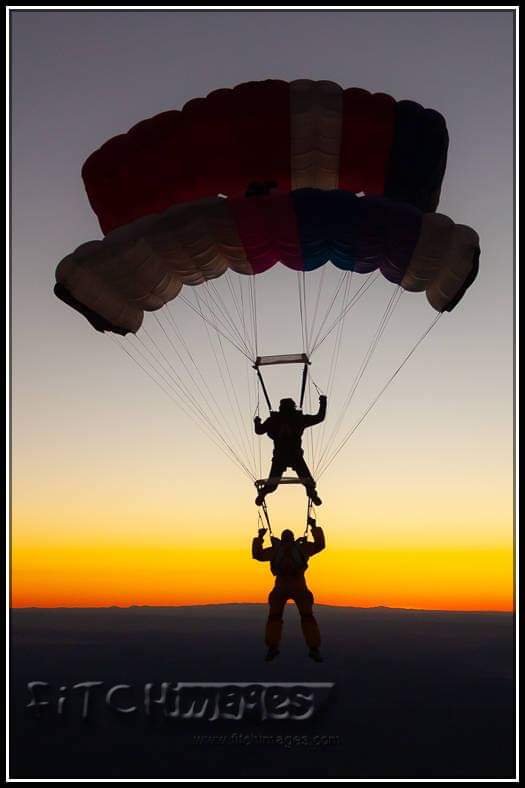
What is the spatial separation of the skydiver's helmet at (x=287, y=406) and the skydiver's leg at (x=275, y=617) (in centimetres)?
274

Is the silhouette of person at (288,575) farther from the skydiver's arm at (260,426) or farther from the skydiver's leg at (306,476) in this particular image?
the skydiver's arm at (260,426)

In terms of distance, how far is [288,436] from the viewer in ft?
51.0

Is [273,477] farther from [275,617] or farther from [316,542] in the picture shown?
[275,617]

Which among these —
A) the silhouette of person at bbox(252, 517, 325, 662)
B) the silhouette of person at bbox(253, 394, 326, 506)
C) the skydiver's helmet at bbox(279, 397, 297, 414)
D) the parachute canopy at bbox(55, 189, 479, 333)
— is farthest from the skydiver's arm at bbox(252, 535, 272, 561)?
the parachute canopy at bbox(55, 189, 479, 333)

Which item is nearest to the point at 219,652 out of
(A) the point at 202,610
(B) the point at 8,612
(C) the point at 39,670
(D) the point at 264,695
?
(C) the point at 39,670

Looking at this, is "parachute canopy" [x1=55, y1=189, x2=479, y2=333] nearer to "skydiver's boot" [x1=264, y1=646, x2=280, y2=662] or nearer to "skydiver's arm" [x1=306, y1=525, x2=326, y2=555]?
"skydiver's arm" [x1=306, y1=525, x2=326, y2=555]

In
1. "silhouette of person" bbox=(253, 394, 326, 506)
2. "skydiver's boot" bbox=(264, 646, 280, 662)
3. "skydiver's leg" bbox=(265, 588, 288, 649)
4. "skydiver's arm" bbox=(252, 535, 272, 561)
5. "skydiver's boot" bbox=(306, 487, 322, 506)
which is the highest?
"silhouette of person" bbox=(253, 394, 326, 506)

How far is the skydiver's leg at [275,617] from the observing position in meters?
14.7

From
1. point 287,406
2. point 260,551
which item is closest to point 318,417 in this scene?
point 287,406

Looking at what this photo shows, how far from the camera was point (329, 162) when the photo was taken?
55.3ft

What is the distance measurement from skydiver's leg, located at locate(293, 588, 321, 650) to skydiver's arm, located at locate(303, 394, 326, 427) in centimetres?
256

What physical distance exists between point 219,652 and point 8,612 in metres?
34.0

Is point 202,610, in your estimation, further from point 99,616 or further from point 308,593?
point 308,593

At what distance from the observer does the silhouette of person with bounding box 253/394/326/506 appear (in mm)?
15406
